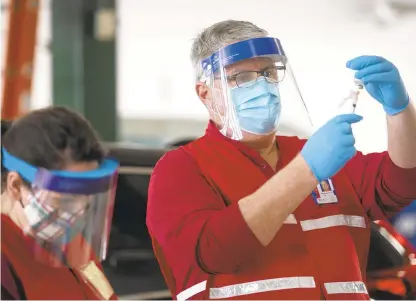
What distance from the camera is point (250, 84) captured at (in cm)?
104

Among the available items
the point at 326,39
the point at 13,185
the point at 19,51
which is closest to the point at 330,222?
the point at 326,39

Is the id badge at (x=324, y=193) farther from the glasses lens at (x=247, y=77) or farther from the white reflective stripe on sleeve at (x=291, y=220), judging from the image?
the glasses lens at (x=247, y=77)

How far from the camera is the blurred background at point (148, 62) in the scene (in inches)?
48.4

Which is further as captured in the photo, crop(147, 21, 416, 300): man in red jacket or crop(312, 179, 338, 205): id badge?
crop(312, 179, 338, 205): id badge

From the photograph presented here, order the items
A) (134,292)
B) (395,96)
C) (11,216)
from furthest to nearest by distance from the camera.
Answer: (134,292) → (11,216) → (395,96)

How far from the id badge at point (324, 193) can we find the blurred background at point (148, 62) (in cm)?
10

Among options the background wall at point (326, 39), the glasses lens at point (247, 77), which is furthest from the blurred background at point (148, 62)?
the glasses lens at point (247, 77)

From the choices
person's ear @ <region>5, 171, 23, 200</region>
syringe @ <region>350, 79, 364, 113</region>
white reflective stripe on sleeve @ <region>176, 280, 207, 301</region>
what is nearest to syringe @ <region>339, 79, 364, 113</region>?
syringe @ <region>350, 79, 364, 113</region>

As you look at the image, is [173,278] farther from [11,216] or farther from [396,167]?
[396,167]

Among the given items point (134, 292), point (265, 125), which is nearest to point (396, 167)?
point (265, 125)

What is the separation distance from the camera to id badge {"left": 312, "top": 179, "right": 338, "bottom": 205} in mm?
1100

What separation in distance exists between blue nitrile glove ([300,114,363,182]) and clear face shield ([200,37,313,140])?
11 cm

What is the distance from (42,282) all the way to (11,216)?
116 millimetres

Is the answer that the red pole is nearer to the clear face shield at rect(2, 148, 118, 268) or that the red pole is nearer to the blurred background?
the blurred background
